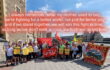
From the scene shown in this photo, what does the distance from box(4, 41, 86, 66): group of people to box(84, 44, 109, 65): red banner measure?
118 cm

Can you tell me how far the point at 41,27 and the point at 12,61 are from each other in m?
5.95

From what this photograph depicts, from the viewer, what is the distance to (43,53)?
1443 centimetres

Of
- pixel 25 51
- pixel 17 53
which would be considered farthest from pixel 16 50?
pixel 25 51

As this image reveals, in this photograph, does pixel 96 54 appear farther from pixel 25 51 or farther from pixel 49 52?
pixel 25 51

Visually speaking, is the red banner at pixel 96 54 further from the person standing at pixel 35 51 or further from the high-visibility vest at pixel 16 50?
the high-visibility vest at pixel 16 50

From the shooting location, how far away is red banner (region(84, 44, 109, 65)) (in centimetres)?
1014

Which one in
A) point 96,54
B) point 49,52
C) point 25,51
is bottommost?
point 49,52

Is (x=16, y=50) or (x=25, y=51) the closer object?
(x=16, y=50)

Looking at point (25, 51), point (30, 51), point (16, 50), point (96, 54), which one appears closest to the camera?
point (96, 54)

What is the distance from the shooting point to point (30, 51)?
533 inches

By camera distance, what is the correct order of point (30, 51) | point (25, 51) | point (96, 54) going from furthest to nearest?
point (30, 51) < point (25, 51) < point (96, 54)

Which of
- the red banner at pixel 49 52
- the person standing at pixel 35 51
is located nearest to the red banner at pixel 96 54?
the red banner at pixel 49 52

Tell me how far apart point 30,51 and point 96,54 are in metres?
5.70

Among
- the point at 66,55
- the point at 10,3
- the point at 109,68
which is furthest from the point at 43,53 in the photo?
the point at 10,3
